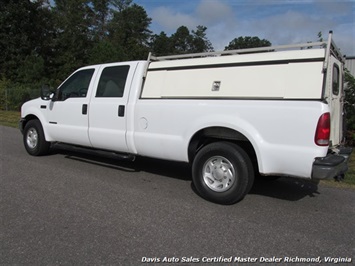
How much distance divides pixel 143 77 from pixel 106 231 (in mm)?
2831

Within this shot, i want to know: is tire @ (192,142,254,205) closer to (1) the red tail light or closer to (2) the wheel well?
(2) the wheel well

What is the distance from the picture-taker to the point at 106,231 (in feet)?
12.7

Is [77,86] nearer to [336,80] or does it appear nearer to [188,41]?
[336,80]

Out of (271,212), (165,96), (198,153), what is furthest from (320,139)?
(165,96)

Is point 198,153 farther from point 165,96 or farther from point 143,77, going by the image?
point 143,77

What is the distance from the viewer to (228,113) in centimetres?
479

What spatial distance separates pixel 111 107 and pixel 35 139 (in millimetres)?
2551

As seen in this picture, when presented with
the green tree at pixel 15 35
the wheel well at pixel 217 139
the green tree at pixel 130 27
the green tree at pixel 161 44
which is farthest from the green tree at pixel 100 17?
the wheel well at pixel 217 139

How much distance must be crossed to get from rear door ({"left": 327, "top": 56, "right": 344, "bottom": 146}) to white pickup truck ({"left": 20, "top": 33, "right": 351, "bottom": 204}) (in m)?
0.01

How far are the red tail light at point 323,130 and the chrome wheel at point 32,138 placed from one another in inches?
228

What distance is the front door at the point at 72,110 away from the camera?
6.62 metres

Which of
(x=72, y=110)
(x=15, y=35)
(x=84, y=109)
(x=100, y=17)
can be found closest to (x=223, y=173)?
(x=84, y=109)

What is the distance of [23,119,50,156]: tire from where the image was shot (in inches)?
296

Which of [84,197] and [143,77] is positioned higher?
[143,77]
